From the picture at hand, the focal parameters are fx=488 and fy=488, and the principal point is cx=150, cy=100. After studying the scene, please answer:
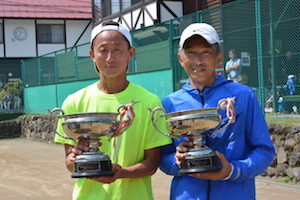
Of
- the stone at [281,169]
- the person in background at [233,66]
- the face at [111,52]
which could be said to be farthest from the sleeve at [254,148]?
the person in background at [233,66]

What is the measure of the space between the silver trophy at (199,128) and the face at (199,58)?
0.87ft

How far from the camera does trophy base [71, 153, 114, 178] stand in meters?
2.32

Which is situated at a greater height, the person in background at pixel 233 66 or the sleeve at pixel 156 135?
the person in background at pixel 233 66

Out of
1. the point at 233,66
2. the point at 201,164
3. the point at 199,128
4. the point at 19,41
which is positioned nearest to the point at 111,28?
the point at 199,128

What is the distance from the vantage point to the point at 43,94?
18016mm

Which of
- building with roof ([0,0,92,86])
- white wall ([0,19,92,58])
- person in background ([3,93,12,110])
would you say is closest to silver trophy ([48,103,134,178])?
person in background ([3,93,12,110])

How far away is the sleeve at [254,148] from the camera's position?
7.83 feet

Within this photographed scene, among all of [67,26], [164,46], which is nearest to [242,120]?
[164,46]

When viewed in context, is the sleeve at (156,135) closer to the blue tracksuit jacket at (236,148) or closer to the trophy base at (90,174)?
the blue tracksuit jacket at (236,148)

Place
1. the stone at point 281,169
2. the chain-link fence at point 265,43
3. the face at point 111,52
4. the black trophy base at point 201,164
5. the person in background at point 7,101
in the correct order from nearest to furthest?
the black trophy base at point 201,164, the face at point 111,52, the stone at point 281,169, the chain-link fence at point 265,43, the person in background at point 7,101

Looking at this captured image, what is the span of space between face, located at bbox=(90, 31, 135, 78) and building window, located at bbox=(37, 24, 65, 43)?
29.3 meters

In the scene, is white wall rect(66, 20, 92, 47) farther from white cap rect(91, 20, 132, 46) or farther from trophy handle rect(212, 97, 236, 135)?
trophy handle rect(212, 97, 236, 135)

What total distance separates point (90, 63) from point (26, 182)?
6.59 metres

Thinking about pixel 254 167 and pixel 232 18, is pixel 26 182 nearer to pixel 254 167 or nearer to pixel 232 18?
pixel 232 18
